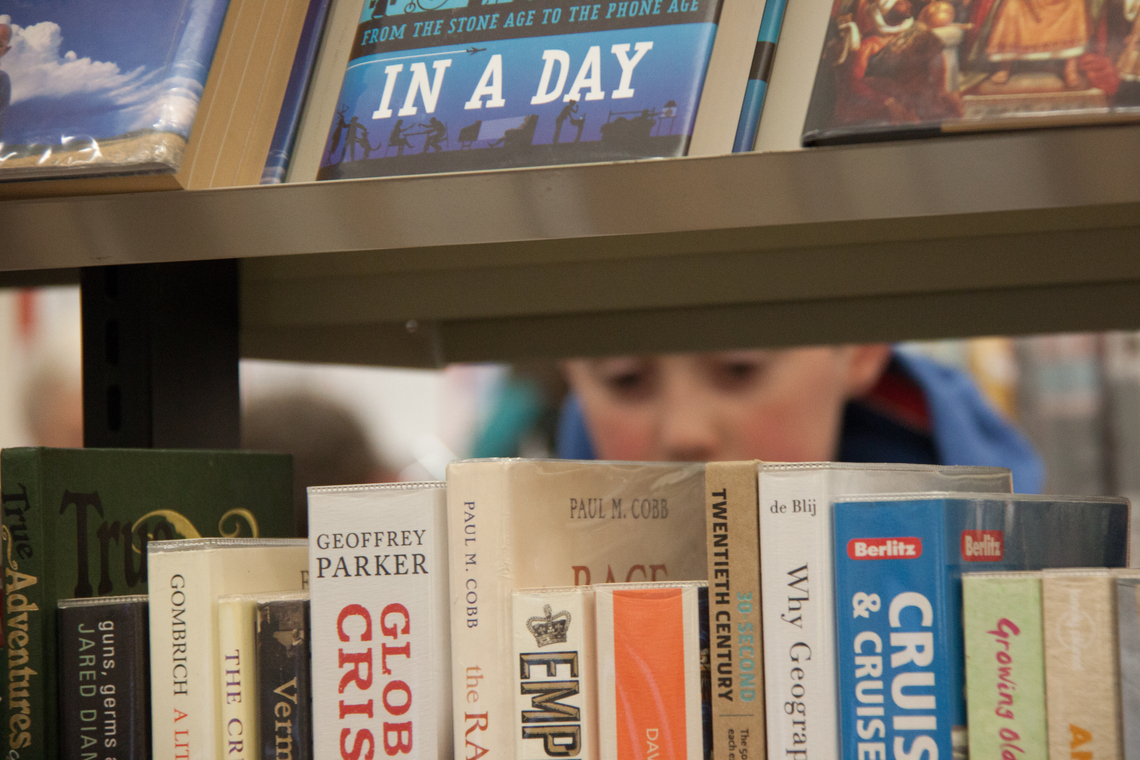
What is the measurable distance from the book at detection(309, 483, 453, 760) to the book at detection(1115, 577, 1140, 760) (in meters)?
0.42

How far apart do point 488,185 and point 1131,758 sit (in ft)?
1.73

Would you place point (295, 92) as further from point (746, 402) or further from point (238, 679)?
point (746, 402)

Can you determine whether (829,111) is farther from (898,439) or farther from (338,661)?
(898,439)

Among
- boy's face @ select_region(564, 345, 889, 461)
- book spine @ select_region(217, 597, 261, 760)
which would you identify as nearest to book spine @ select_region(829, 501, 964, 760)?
book spine @ select_region(217, 597, 261, 760)

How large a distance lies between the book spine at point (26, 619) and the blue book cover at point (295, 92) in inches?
11.3

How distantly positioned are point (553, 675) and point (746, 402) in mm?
1763

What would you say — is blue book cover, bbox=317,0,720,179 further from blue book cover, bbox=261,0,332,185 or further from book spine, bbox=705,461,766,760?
book spine, bbox=705,461,766,760

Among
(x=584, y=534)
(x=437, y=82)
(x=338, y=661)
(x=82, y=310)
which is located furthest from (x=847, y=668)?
(x=82, y=310)

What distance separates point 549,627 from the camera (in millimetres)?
697

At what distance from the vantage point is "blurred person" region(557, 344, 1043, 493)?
2.41m

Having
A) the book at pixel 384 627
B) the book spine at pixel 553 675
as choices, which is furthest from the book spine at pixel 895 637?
the book at pixel 384 627

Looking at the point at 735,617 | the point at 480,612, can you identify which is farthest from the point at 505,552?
the point at 735,617

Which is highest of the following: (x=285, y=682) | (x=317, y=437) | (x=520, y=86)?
(x=520, y=86)

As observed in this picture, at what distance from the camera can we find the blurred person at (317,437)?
2.73 meters
